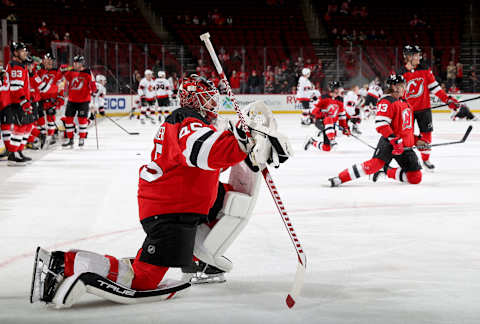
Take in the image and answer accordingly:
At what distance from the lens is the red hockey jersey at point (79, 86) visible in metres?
10.2

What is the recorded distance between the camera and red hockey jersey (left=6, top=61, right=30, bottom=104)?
790 centimetres

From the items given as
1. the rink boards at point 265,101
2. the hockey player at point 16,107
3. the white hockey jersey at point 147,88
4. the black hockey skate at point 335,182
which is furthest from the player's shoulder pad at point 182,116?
the rink boards at point 265,101

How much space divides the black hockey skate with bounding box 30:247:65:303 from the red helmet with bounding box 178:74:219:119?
797mm

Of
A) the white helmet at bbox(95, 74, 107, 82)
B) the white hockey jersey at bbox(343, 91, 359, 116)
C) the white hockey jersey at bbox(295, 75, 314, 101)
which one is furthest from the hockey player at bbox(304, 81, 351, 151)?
the white helmet at bbox(95, 74, 107, 82)

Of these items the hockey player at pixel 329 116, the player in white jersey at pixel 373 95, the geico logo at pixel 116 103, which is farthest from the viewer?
the geico logo at pixel 116 103

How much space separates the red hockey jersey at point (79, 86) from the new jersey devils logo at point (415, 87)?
15.7 ft

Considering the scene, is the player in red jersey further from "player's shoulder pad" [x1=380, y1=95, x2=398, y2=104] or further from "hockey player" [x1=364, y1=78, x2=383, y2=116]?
"hockey player" [x1=364, y1=78, x2=383, y2=116]

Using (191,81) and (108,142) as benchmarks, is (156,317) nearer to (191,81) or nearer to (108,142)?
(191,81)

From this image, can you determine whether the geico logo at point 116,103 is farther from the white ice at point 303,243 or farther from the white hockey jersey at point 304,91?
the white ice at point 303,243

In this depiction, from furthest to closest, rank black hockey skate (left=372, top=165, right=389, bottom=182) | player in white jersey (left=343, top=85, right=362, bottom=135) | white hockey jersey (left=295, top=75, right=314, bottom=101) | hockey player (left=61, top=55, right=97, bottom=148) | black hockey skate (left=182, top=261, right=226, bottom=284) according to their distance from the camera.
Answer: white hockey jersey (left=295, top=75, right=314, bottom=101) → player in white jersey (left=343, top=85, right=362, bottom=135) → hockey player (left=61, top=55, right=97, bottom=148) → black hockey skate (left=372, top=165, right=389, bottom=182) → black hockey skate (left=182, top=261, right=226, bottom=284)

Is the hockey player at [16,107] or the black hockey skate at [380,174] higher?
the hockey player at [16,107]

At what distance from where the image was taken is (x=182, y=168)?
2779 mm

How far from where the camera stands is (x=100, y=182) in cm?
676

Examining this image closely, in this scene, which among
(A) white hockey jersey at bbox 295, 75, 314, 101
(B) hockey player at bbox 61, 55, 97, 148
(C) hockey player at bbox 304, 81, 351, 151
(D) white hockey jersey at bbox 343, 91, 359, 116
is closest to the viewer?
(C) hockey player at bbox 304, 81, 351, 151
